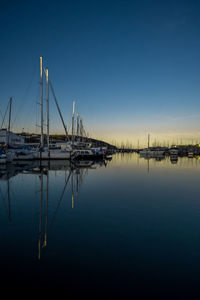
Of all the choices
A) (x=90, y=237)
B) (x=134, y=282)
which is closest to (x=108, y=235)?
(x=90, y=237)

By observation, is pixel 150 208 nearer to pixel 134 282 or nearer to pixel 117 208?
pixel 117 208

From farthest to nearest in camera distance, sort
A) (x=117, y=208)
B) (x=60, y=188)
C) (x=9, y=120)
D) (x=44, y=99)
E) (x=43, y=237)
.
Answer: (x=9, y=120) → (x=44, y=99) → (x=60, y=188) → (x=117, y=208) → (x=43, y=237)

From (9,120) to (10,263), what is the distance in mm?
46824

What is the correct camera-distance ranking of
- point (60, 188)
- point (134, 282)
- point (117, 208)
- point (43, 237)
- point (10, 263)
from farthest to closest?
point (60, 188) → point (117, 208) → point (43, 237) → point (10, 263) → point (134, 282)

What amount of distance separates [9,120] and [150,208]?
44.1 m

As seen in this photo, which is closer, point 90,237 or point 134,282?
point 134,282

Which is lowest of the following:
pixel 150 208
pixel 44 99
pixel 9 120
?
pixel 150 208

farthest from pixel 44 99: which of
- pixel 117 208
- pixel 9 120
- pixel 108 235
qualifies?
pixel 108 235

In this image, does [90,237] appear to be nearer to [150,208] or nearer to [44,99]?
[150,208]

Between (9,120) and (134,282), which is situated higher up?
(9,120)

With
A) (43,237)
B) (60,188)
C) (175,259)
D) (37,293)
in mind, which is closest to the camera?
(37,293)

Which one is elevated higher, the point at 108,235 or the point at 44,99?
the point at 44,99

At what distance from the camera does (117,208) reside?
10117 mm

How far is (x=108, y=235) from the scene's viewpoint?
6762mm
